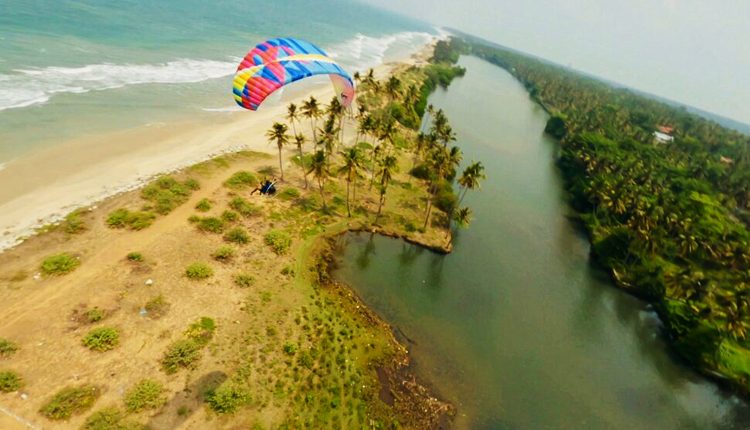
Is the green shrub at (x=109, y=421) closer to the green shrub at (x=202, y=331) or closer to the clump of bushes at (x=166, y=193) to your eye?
the green shrub at (x=202, y=331)

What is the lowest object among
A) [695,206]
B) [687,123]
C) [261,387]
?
[261,387]

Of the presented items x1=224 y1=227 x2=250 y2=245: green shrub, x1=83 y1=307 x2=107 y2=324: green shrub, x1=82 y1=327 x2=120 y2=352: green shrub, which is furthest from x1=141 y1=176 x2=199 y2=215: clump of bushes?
x1=82 y1=327 x2=120 y2=352: green shrub

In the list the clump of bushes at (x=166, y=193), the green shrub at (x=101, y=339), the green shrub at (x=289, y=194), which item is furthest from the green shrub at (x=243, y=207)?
the green shrub at (x=101, y=339)

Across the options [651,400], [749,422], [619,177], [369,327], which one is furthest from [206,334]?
[619,177]

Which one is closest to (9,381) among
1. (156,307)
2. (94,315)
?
(94,315)

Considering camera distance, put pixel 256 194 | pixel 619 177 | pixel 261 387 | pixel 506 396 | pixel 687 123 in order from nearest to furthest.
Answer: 1. pixel 261 387
2. pixel 506 396
3. pixel 256 194
4. pixel 619 177
5. pixel 687 123

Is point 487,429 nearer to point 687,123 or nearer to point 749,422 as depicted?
point 749,422
